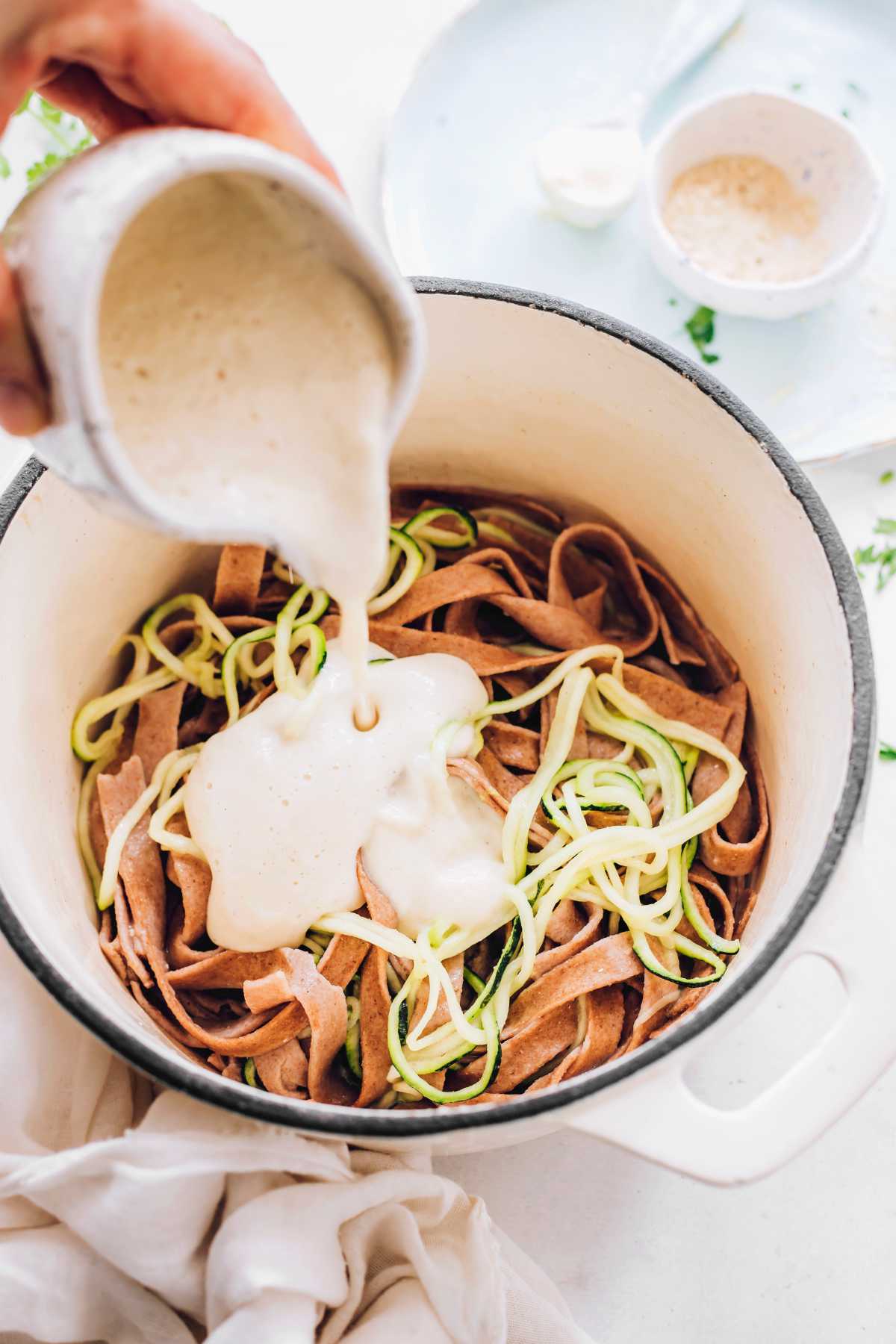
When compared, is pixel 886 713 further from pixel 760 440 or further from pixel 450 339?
pixel 450 339

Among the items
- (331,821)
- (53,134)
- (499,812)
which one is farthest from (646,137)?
(331,821)

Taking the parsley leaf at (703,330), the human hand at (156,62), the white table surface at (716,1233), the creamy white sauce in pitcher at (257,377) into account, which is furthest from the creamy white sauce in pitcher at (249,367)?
the parsley leaf at (703,330)

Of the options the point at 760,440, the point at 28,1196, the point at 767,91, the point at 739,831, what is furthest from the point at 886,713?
the point at 28,1196

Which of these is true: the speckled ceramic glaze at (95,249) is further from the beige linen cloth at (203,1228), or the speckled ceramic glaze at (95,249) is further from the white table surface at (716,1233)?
the white table surface at (716,1233)

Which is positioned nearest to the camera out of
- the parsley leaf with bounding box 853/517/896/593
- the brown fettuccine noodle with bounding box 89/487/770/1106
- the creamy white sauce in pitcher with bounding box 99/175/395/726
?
the creamy white sauce in pitcher with bounding box 99/175/395/726

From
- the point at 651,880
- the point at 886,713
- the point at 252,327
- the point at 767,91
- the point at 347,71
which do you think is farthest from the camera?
the point at 347,71

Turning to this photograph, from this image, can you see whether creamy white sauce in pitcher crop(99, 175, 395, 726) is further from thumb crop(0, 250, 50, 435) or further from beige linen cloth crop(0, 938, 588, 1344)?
beige linen cloth crop(0, 938, 588, 1344)

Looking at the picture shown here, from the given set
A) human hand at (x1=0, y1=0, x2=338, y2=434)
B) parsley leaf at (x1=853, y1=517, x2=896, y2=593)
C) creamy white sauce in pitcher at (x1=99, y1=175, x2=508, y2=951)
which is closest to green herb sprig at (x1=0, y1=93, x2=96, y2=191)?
human hand at (x1=0, y1=0, x2=338, y2=434)
